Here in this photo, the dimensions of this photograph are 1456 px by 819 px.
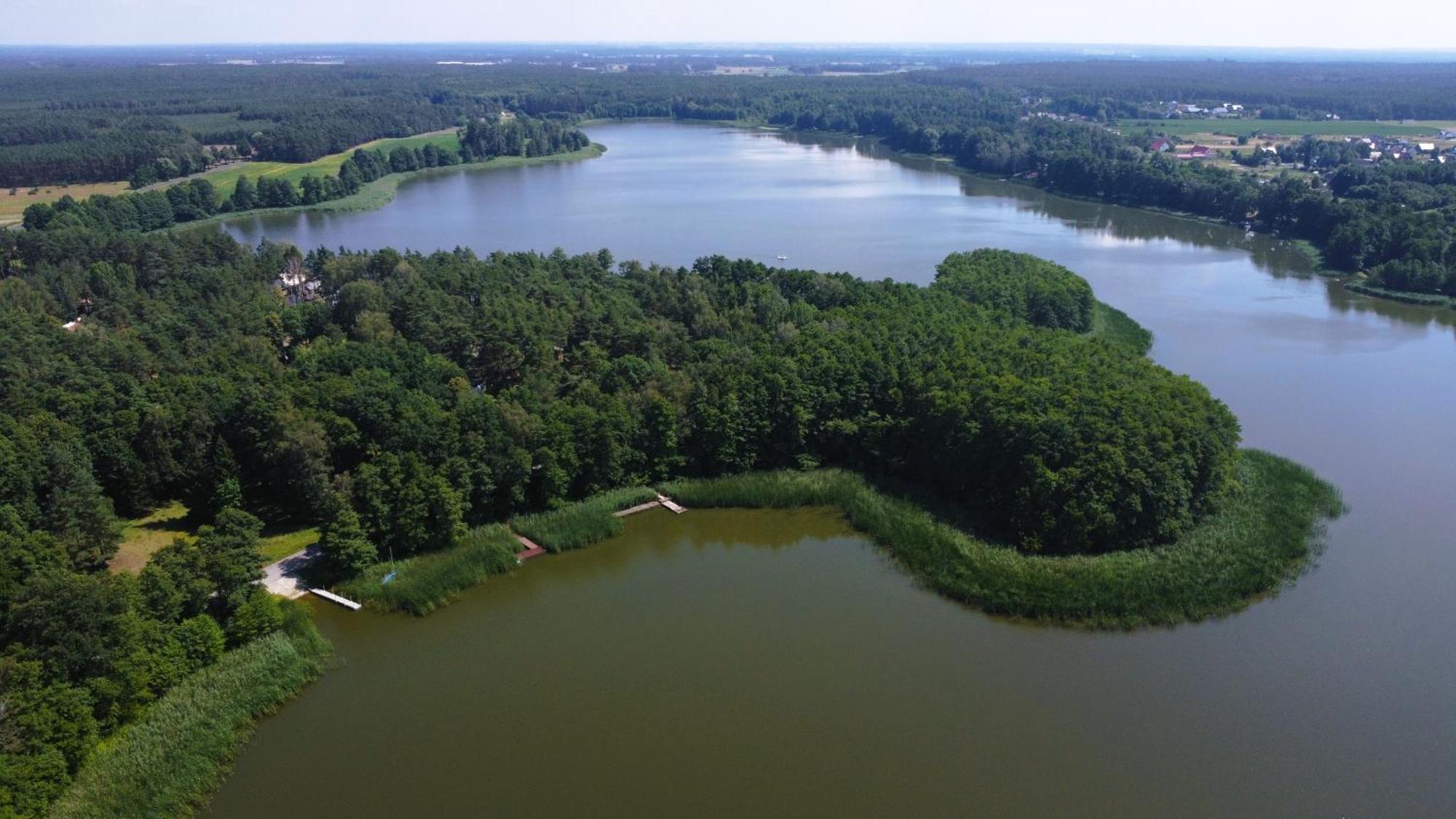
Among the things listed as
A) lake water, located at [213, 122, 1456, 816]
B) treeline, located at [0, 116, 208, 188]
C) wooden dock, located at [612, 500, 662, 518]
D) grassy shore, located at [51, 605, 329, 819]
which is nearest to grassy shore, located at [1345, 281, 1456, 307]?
lake water, located at [213, 122, 1456, 816]

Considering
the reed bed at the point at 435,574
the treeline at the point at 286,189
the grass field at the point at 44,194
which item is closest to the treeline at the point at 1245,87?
the treeline at the point at 286,189

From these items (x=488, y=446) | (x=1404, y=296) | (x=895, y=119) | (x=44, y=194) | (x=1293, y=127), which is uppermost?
(x=1293, y=127)

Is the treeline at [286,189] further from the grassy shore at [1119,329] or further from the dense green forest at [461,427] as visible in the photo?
the grassy shore at [1119,329]

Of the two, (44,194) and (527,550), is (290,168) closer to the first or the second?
(44,194)

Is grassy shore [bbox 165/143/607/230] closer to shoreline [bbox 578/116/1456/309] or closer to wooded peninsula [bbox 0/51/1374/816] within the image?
wooded peninsula [bbox 0/51/1374/816]

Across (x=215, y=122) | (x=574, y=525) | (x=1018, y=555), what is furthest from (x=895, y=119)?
(x=1018, y=555)

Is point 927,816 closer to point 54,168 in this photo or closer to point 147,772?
point 147,772

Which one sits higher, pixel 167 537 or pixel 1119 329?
pixel 1119 329

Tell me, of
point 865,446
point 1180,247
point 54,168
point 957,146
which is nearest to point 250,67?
point 54,168
